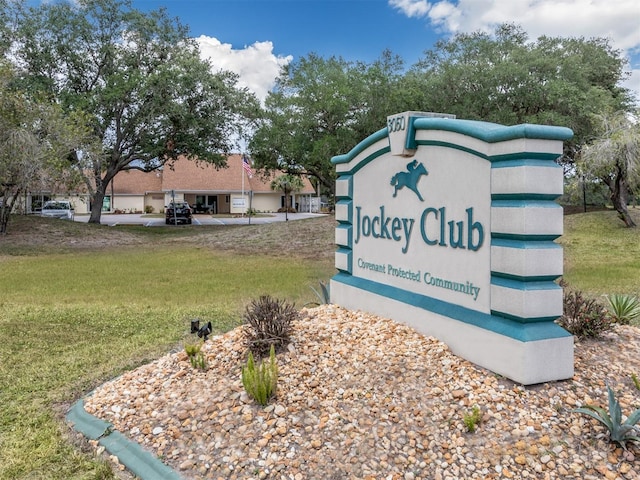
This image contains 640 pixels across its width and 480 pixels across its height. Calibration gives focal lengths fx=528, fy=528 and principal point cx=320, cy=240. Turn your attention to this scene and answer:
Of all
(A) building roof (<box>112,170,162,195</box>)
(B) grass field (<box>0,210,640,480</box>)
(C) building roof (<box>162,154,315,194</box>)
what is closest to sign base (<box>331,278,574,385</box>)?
(B) grass field (<box>0,210,640,480</box>)

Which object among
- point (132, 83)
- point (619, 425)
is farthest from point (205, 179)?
point (619, 425)

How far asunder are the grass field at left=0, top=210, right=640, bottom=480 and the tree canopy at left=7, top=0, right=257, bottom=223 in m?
5.67

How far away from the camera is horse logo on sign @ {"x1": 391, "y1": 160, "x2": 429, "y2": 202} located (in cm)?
509

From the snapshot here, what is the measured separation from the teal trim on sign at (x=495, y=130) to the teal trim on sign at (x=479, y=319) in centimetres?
141

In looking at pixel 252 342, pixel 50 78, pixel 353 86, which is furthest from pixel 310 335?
pixel 50 78

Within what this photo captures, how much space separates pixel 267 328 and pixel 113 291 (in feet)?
23.3

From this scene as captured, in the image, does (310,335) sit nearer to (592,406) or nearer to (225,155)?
(592,406)

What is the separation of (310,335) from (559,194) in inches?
97.8

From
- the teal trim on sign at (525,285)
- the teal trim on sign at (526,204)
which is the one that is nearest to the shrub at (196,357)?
the teal trim on sign at (525,285)

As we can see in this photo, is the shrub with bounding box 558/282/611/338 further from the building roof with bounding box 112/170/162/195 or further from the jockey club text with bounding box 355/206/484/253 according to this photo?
the building roof with bounding box 112/170/162/195

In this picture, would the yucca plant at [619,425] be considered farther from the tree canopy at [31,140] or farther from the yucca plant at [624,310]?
the tree canopy at [31,140]

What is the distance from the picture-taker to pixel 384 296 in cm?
559

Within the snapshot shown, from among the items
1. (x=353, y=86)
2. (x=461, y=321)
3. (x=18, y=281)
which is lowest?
(x=18, y=281)

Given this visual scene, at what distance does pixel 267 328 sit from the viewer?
15.5 ft
